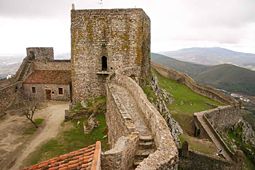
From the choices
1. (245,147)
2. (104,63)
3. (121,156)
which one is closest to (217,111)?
(245,147)

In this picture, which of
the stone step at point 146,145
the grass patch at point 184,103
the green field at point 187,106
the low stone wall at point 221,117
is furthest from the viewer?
the low stone wall at point 221,117

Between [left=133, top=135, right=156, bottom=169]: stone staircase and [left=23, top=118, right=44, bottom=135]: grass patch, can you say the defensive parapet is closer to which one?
[left=133, top=135, right=156, bottom=169]: stone staircase

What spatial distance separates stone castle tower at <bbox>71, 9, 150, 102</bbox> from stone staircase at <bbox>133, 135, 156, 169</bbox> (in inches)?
527

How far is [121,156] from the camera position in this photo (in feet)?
27.0

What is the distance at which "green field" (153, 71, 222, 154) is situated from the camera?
79.8 ft

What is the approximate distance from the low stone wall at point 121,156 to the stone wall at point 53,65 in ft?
84.6

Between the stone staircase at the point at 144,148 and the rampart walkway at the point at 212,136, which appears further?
the rampart walkway at the point at 212,136

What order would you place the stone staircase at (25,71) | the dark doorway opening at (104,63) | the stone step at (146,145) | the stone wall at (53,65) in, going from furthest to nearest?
1. the stone wall at (53,65)
2. the stone staircase at (25,71)
3. the dark doorway opening at (104,63)
4. the stone step at (146,145)

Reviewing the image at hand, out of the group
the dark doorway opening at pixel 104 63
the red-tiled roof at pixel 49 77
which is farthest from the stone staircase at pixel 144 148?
the red-tiled roof at pixel 49 77

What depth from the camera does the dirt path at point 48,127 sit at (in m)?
17.5

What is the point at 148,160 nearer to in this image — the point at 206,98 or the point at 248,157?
the point at 248,157

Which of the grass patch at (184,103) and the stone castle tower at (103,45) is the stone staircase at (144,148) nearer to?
the stone castle tower at (103,45)

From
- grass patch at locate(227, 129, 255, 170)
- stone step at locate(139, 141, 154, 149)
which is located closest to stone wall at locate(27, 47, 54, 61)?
grass patch at locate(227, 129, 255, 170)

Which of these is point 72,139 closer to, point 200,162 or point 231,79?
point 200,162
